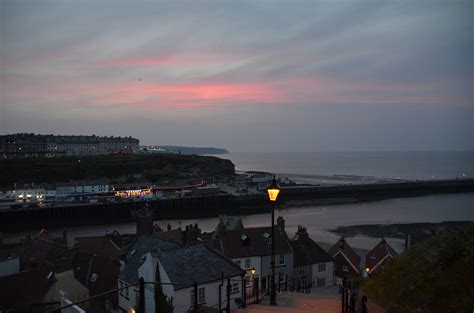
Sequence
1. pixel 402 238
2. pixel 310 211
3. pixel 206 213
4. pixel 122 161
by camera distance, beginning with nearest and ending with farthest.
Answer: pixel 402 238 < pixel 310 211 < pixel 206 213 < pixel 122 161

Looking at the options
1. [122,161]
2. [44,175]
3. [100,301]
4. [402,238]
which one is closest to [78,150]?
[122,161]

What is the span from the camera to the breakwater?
6119cm

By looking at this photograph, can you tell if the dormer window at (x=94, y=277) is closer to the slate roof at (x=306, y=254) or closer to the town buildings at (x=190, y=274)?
the town buildings at (x=190, y=274)

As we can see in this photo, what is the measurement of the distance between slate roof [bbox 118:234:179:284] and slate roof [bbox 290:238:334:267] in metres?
8.58

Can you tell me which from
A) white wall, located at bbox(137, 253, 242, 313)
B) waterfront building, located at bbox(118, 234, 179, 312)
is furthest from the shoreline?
white wall, located at bbox(137, 253, 242, 313)

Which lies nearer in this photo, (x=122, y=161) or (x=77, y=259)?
(x=77, y=259)

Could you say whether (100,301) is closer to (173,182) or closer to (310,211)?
(310,211)

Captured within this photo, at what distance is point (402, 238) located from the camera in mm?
39375

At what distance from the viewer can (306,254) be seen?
24.5m

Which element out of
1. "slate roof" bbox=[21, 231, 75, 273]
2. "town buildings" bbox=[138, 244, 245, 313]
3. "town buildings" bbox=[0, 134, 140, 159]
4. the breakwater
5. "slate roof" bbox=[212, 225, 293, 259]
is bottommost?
the breakwater

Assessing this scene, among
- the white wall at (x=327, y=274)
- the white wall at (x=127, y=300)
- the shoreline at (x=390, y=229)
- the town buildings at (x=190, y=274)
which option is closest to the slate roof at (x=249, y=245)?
the white wall at (x=327, y=274)

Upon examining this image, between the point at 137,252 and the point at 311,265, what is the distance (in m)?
10.4

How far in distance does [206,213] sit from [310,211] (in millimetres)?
16420

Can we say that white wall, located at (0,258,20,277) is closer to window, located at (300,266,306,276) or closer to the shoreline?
window, located at (300,266,306,276)
